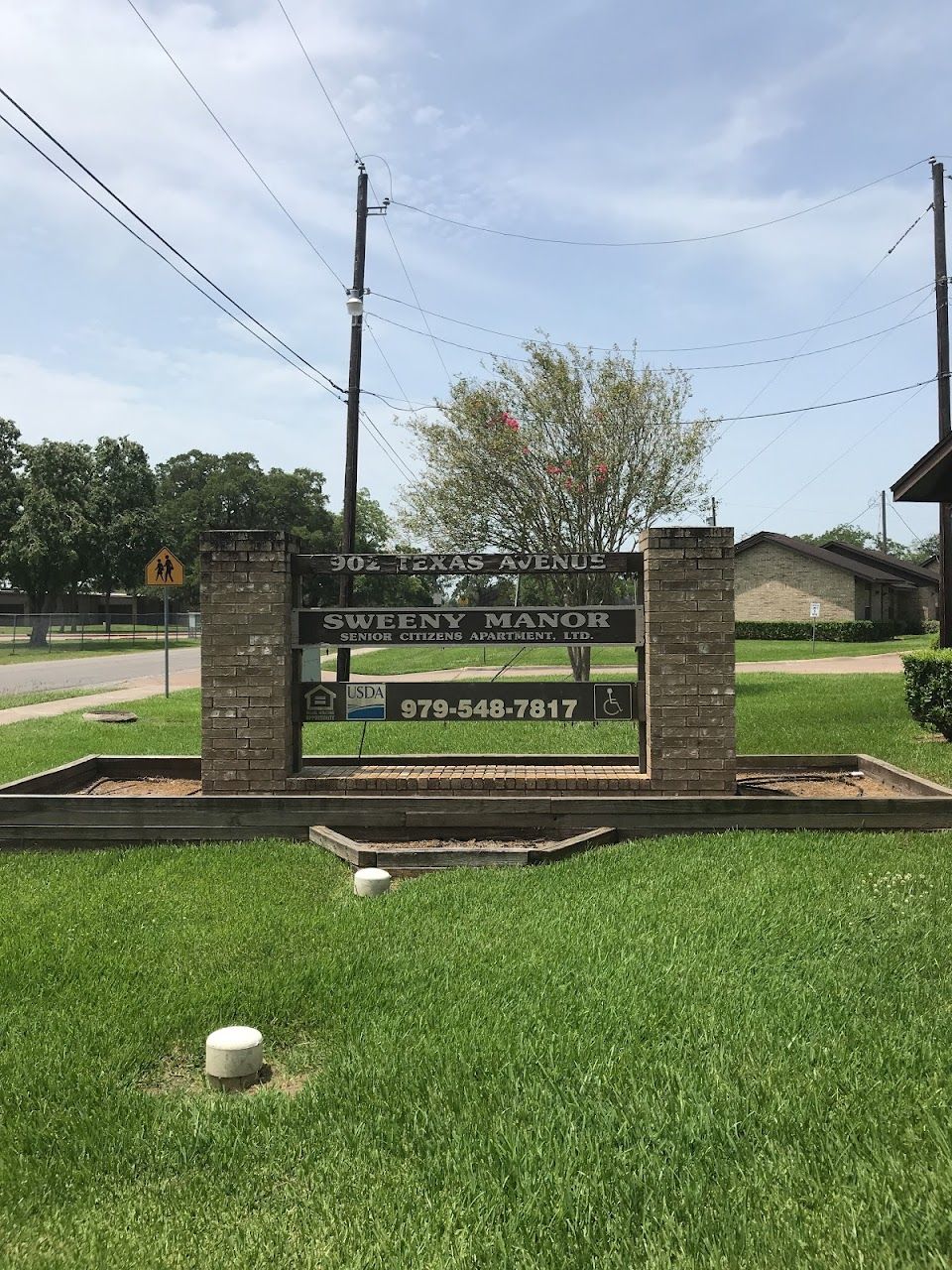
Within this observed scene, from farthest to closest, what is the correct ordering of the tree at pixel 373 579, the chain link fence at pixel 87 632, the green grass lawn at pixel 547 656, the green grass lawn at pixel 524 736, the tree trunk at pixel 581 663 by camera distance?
the tree at pixel 373 579 < the chain link fence at pixel 87 632 < the green grass lawn at pixel 547 656 < the tree trunk at pixel 581 663 < the green grass lawn at pixel 524 736

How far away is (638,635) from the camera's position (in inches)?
267

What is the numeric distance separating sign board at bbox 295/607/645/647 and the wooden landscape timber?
1.21 meters

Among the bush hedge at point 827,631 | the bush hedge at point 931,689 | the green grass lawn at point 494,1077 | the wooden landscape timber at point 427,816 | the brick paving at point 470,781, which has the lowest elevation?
the green grass lawn at point 494,1077

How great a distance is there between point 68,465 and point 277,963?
164 ft

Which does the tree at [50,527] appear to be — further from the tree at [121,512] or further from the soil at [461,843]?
the soil at [461,843]

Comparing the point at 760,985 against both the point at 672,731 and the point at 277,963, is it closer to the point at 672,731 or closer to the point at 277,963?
the point at 277,963

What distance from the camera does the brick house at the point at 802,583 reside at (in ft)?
138

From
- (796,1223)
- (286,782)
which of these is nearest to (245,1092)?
(796,1223)

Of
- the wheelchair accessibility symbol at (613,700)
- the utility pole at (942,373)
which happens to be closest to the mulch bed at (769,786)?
the wheelchair accessibility symbol at (613,700)

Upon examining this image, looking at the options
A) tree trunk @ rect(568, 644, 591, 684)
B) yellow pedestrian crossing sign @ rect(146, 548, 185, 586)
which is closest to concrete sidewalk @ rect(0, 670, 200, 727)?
yellow pedestrian crossing sign @ rect(146, 548, 185, 586)

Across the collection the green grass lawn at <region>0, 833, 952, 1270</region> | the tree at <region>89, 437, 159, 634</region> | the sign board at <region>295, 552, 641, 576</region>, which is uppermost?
the tree at <region>89, 437, 159, 634</region>

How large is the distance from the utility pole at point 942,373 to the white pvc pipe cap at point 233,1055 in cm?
1438

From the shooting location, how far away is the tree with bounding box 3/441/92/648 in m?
45.5

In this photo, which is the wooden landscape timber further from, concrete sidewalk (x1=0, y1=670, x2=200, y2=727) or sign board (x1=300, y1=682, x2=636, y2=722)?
concrete sidewalk (x1=0, y1=670, x2=200, y2=727)
